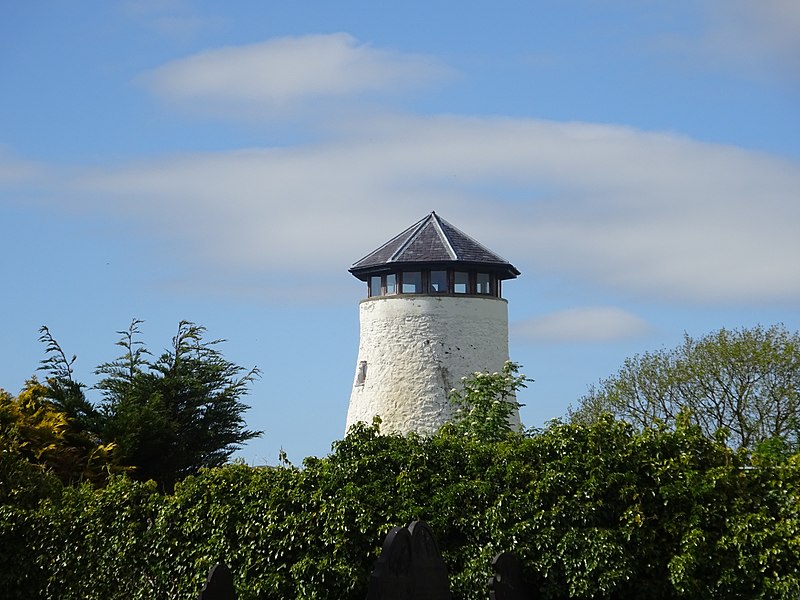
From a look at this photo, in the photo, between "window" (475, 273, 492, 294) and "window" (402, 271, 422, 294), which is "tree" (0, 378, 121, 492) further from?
"window" (475, 273, 492, 294)

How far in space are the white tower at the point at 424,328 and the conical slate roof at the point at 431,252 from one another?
0.03 meters

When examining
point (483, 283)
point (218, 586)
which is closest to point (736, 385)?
point (483, 283)

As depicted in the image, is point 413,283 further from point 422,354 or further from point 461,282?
point 422,354

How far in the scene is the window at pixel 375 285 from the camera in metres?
33.0

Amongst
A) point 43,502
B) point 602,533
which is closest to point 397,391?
point 43,502

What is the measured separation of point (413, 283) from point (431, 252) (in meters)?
0.98

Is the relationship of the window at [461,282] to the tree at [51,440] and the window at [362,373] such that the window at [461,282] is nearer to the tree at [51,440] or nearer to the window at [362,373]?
the window at [362,373]

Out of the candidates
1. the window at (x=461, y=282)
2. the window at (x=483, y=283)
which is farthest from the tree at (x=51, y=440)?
the window at (x=483, y=283)

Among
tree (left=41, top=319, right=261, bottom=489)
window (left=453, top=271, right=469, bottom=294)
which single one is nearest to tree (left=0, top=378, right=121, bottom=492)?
tree (left=41, top=319, right=261, bottom=489)

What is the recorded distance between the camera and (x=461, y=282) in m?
32.5

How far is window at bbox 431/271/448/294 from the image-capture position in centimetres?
3225

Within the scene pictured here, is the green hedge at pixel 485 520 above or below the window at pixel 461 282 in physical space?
below

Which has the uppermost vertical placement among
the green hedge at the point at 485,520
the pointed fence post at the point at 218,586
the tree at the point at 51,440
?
the tree at the point at 51,440

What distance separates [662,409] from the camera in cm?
3838
